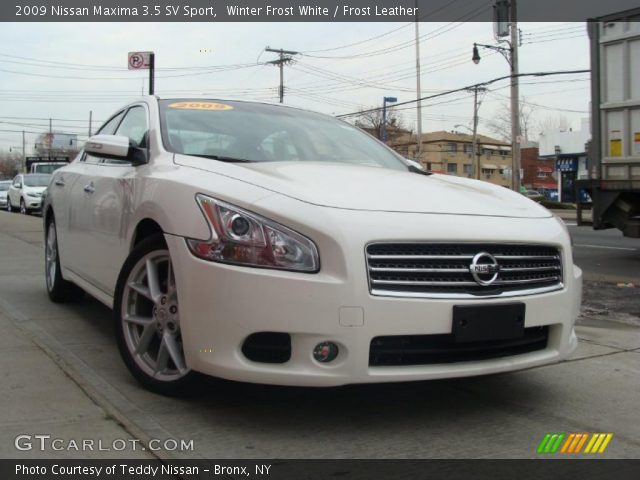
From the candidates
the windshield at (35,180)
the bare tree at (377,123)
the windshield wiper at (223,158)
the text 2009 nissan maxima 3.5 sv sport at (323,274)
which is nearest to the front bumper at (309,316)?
the text 2009 nissan maxima 3.5 sv sport at (323,274)

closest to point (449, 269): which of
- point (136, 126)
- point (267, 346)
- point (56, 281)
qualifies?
point (267, 346)

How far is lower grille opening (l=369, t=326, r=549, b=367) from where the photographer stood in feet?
9.55

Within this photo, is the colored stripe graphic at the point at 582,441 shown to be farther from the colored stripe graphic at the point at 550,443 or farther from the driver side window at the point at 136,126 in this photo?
the driver side window at the point at 136,126

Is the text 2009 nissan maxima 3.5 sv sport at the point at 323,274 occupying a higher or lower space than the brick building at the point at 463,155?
lower

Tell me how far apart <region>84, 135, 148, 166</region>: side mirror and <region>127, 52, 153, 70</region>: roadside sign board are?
1528 centimetres

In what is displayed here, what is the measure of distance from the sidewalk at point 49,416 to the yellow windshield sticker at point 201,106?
5.88 ft

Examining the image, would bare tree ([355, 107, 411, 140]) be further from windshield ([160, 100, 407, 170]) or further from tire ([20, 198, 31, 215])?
windshield ([160, 100, 407, 170])

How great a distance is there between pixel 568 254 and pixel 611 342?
1.92 metres

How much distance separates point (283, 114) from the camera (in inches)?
182

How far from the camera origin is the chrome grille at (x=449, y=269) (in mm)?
2891

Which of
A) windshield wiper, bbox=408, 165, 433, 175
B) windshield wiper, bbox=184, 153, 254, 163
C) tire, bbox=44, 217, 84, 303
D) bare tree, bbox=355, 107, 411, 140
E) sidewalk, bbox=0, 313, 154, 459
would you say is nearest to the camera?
sidewalk, bbox=0, 313, 154, 459

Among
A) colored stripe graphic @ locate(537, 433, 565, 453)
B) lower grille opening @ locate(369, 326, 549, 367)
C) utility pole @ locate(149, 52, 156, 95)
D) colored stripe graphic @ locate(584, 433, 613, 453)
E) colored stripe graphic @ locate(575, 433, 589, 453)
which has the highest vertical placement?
utility pole @ locate(149, 52, 156, 95)

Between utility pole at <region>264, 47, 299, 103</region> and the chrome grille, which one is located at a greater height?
utility pole at <region>264, 47, 299, 103</region>
